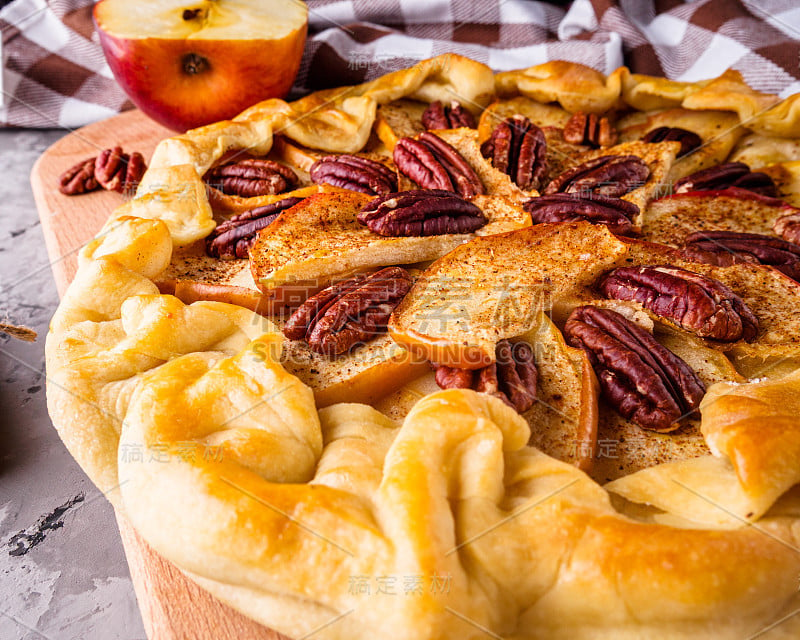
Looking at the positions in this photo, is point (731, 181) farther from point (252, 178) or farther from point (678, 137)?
point (252, 178)

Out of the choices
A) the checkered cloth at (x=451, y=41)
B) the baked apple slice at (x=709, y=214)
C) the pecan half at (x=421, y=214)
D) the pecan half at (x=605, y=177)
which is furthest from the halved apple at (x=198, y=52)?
the baked apple slice at (x=709, y=214)

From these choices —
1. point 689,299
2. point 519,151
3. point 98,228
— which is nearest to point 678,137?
point 519,151

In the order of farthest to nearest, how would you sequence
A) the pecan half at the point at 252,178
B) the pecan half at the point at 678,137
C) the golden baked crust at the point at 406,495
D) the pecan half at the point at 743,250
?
the pecan half at the point at 678,137 → the pecan half at the point at 252,178 → the pecan half at the point at 743,250 → the golden baked crust at the point at 406,495

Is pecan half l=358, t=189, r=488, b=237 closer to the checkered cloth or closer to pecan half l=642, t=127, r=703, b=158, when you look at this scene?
pecan half l=642, t=127, r=703, b=158

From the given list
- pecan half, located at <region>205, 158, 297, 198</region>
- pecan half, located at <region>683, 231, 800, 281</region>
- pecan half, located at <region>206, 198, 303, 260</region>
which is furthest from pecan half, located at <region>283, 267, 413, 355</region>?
pecan half, located at <region>683, 231, 800, 281</region>

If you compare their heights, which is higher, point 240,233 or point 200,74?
point 200,74

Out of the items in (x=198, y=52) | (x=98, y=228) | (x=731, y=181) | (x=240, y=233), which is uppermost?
(x=198, y=52)

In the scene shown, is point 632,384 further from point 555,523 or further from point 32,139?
point 32,139

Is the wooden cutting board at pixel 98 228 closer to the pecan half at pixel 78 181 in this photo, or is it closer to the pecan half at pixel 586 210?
the pecan half at pixel 78 181
